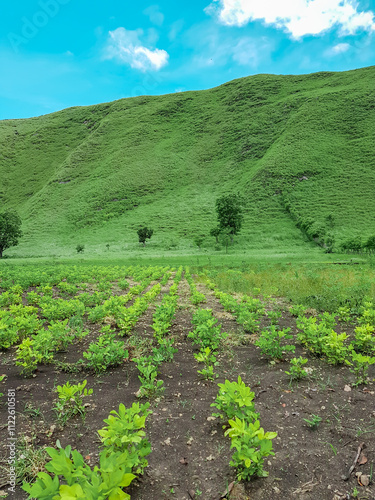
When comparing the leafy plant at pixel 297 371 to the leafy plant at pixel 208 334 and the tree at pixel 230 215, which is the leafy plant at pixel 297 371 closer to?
the leafy plant at pixel 208 334

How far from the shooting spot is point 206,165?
367 feet

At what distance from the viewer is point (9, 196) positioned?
122500 mm

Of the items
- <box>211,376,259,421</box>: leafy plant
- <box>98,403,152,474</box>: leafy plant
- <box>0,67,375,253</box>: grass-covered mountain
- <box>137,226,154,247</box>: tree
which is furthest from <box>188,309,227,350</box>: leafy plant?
<box>137,226,154,247</box>: tree

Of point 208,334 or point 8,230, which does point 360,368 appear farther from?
point 8,230

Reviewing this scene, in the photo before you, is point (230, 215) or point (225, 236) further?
point (225, 236)

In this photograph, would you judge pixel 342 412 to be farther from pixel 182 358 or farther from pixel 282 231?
pixel 282 231

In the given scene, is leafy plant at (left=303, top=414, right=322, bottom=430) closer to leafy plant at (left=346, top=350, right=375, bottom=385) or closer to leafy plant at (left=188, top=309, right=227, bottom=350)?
leafy plant at (left=346, top=350, right=375, bottom=385)

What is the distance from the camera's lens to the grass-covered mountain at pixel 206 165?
252ft

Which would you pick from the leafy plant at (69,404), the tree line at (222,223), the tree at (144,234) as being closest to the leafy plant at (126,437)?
the leafy plant at (69,404)

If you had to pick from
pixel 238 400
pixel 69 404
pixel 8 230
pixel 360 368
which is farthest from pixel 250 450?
pixel 8 230

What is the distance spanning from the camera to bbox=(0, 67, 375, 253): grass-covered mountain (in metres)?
76.9

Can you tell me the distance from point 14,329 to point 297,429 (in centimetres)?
622

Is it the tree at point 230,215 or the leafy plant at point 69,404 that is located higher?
the tree at point 230,215

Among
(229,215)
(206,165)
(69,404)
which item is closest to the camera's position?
(69,404)
